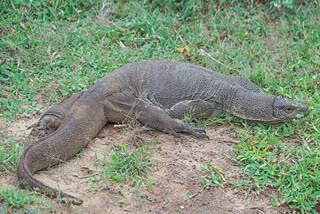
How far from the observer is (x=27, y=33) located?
6.94m

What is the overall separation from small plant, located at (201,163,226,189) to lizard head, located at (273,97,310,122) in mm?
985

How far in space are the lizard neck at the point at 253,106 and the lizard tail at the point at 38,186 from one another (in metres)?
2.01

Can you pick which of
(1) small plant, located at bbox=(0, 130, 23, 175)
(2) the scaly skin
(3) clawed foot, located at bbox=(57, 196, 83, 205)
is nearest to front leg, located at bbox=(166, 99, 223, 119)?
(2) the scaly skin

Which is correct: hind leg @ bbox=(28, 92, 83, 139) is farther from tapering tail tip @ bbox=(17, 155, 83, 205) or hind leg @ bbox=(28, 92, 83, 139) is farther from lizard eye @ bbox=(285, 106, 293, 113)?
lizard eye @ bbox=(285, 106, 293, 113)

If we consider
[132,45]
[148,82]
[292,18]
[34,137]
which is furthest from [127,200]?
[292,18]

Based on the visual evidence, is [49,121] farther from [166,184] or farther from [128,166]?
[166,184]

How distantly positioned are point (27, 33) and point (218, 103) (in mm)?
2370

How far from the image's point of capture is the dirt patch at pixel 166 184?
15.4ft

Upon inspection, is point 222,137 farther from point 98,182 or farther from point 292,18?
point 292,18

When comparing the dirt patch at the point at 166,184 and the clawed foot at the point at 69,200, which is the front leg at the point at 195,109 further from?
the clawed foot at the point at 69,200

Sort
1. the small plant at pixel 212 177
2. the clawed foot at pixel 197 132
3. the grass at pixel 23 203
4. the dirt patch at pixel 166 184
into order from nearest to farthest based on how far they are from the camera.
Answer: the grass at pixel 23 203
the dirt patch at pixel 166 184
the small plant at pixel 212 177
the clawed foot at pixel 197 132

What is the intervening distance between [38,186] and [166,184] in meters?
1.02

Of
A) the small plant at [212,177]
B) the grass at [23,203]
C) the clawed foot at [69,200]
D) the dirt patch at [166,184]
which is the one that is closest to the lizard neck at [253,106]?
the dirt patch at [166,184]

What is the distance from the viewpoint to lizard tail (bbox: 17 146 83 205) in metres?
4.45
